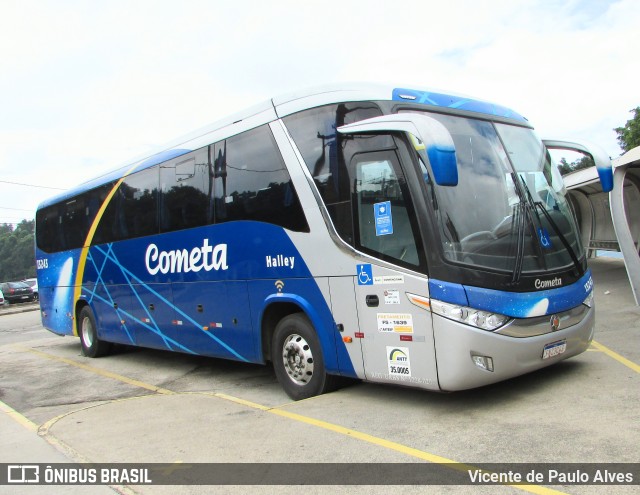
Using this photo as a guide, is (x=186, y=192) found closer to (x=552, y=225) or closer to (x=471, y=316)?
(x=471, y=316)

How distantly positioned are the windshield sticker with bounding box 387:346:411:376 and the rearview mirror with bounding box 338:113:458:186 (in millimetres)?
1704

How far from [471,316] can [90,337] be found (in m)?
9.69

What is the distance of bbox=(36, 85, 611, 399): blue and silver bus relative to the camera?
16.6ft

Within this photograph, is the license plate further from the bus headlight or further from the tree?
the tree

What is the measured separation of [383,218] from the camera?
5.48 m

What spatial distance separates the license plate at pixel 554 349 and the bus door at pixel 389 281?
1.14m

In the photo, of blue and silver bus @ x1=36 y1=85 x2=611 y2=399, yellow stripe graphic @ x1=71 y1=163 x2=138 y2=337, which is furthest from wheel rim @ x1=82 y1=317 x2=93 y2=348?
blue and silver bus @ x1=36 y1=85 x2=611 y2=399

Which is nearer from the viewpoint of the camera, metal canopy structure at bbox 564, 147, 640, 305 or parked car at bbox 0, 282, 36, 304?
metal canopy structure at bbox 564, 147, 640, 305

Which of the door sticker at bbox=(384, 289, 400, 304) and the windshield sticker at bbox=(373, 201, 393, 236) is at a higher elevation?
the windshield sticker at bbox=(373, 201, 393, 236)

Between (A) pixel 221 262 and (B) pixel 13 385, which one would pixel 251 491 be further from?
(B) pixel 13 385

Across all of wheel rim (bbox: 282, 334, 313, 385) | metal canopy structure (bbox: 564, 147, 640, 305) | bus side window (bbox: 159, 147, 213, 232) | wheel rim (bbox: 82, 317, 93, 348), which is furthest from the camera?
wheel rim (bbox: 82, 317, 93, 348)

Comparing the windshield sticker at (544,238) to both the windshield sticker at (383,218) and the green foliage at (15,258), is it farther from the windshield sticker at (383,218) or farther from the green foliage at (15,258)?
the green foliage at (15,258)

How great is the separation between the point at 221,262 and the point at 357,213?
2.64 meters

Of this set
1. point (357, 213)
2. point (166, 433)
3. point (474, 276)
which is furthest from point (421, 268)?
point (166, 433)
